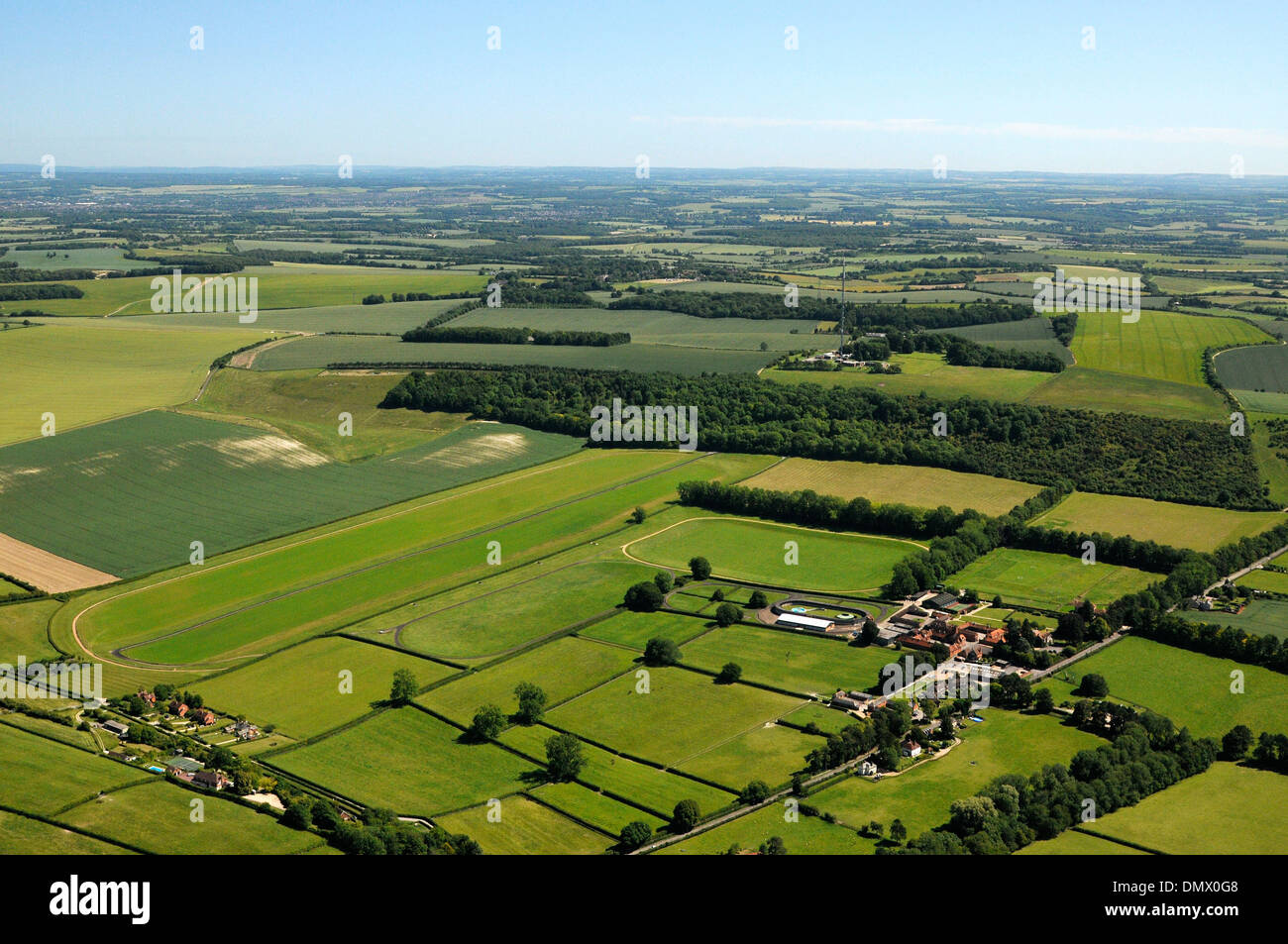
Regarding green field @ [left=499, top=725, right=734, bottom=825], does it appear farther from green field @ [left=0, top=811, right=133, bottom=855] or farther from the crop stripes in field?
the crop stripes in field

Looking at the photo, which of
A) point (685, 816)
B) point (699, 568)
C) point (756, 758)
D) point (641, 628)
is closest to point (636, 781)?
point (685, 816)

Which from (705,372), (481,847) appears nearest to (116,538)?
(481,847)

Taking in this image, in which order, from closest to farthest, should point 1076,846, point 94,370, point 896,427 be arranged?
point 1076,846
point 896,427
point 94,370

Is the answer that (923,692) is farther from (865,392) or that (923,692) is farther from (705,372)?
(705,372)

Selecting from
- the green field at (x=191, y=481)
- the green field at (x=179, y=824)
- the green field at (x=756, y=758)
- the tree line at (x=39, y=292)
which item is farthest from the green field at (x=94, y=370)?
the green field at (x=756, y=758)

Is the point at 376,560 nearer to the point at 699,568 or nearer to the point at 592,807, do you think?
the point at 699,568

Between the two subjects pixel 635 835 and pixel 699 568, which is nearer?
pixel 635 835

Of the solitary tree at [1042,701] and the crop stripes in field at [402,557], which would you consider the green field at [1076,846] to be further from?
the crop stripes in field at [402,557]

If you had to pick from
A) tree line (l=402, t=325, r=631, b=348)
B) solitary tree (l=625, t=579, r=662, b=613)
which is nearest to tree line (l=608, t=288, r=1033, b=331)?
tree line (l=402, t=325, r=631, b=348)
